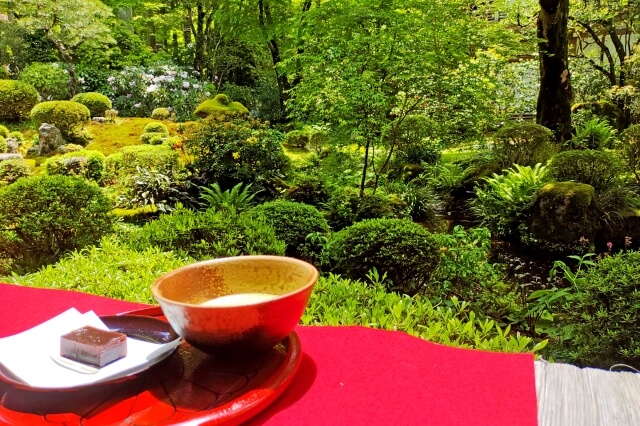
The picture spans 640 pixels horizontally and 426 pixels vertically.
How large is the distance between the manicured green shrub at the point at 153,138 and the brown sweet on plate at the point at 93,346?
9.01 meters

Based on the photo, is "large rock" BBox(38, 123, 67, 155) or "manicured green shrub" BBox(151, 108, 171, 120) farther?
"manicured green shrub" BBox(151, 108, 171, 120)

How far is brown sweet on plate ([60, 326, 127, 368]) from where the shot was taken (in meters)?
0.89

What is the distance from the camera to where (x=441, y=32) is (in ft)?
19.2

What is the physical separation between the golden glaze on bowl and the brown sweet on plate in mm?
103

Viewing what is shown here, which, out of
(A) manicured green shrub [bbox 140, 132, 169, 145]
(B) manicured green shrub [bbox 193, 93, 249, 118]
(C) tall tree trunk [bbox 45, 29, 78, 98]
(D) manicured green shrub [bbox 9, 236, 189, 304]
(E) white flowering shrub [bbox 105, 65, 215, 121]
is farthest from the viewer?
(E) white flowering shrub [bbox 105, 65, 215, 121]

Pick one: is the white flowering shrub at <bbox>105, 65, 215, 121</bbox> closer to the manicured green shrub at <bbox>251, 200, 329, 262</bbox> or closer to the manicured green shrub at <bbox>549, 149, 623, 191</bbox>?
the manicured green shrub at <bbox>251, 200, 329, 262</bbox>

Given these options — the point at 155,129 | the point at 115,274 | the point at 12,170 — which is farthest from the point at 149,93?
the point at 115,274

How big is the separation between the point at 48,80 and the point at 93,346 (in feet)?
42.1

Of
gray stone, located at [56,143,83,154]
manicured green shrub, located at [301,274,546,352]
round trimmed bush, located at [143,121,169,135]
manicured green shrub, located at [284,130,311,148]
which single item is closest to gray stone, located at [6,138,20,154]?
gray stone, located at [56,143,83,154]

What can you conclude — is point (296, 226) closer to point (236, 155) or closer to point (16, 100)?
point (236, 155)

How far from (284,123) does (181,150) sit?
570 centimetres

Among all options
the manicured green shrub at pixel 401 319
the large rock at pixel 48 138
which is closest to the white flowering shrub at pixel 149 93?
the large rock at pixel 48 138

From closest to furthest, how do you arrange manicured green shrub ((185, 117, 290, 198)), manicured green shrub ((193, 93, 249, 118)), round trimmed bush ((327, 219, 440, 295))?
round trimmed bush ((327, 219, 440, 295)) → manicured green shrub ((185, 117, 290, 198)) → manicured green shrub ((193, 93, 249, 118))

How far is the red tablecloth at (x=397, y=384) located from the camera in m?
0.90
